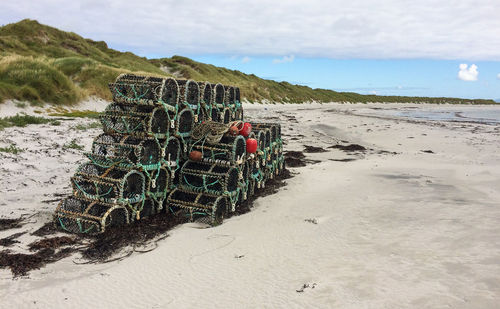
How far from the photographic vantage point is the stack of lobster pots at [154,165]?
639 cm

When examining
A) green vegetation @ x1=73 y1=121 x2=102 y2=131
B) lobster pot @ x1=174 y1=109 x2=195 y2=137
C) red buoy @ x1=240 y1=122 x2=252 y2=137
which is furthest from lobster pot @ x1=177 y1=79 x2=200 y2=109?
green vegetation @ x1=73 y1=121 x2=102 y2=131

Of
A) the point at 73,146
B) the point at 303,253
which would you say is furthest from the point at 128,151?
the point at 73,146

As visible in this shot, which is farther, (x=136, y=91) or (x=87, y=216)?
(x=136, y=91)

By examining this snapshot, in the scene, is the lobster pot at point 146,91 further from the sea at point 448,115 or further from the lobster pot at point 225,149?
the sea at point 448,115

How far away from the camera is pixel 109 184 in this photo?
621 centimetres

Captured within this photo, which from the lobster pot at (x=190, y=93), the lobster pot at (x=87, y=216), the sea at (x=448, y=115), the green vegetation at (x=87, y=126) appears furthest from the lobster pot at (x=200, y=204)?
the sea at (x=448, y=115)

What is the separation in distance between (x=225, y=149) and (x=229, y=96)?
2513mm

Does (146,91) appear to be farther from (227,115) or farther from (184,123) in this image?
(227,115)

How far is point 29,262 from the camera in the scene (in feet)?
16.3

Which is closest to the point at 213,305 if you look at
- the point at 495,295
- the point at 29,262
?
the point at 29,262

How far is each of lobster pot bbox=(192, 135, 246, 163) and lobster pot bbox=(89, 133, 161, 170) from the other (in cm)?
110

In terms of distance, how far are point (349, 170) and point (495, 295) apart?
8.22 m

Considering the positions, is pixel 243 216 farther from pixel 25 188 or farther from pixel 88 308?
pixel 25 188

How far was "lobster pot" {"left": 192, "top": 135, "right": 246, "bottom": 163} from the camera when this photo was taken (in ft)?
24.5
